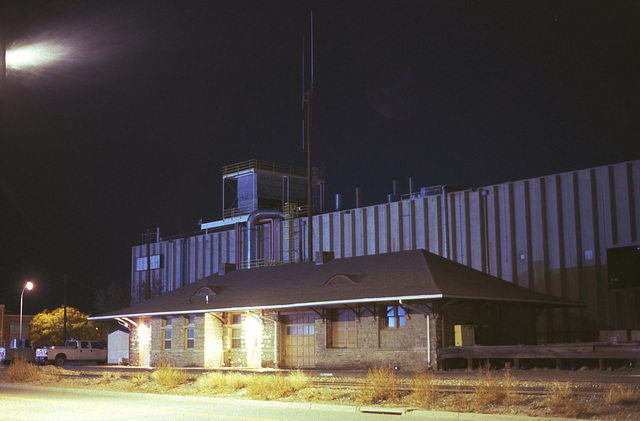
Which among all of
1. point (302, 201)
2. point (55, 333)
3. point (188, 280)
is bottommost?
point (55, 333)

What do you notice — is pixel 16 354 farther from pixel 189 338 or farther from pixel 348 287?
pixel 348 287

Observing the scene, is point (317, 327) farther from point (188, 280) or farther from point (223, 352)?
point (188, 280)

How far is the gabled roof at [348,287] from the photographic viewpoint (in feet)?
87.4

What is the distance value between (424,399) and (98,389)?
505 inches

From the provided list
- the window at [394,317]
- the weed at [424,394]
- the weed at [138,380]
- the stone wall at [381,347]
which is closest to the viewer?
the weed at [424,394]

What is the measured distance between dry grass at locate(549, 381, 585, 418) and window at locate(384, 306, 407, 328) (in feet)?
42.0

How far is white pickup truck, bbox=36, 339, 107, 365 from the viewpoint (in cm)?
4816

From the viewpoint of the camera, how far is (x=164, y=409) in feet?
55.3

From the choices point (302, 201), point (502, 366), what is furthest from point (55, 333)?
point (502, 366)

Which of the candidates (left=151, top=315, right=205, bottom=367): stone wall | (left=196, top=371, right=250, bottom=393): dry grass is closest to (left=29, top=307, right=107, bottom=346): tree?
(left=151, top=315, right=205, bottom=367): stone wall

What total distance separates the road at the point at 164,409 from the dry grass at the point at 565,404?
2.00 metres

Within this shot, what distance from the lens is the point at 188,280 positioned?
6219 centimetres

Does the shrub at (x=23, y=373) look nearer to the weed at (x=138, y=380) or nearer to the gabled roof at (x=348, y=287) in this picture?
the weed at (x=138, y=380)

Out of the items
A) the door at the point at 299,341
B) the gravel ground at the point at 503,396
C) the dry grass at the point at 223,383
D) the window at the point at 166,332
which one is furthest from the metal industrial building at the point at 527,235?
the dry grass at the point at 223,383
